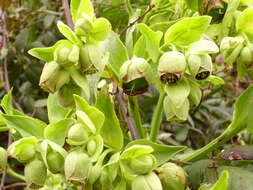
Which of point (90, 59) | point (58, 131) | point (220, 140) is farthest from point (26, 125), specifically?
point (220, 140)

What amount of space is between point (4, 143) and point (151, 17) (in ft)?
3.26

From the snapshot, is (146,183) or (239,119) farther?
(239,119)

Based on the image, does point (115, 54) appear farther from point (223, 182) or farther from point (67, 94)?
point (223, 182)

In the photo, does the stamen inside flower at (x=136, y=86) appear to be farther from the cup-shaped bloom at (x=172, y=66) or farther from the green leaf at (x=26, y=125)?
the green leaf at (x=26, y=125)

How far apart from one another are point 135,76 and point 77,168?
0.58ft

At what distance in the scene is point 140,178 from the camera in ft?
1.67

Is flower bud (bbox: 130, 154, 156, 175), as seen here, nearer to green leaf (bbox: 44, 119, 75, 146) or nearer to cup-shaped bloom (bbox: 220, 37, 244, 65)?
green leaf (bbox: 44, 119, 75, 146)

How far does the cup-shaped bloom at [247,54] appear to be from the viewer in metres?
0.60

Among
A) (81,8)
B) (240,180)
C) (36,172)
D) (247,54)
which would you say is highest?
(81,8)

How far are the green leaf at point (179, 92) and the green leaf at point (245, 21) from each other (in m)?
0.16

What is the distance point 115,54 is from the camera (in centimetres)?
64

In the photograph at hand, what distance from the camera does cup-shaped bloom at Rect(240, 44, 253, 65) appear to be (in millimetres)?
596

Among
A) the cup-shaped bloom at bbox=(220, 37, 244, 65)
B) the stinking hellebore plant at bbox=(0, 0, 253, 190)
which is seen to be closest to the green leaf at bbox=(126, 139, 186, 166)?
the stinking hellebore plant at bbox=(0, 0, 253, 190)

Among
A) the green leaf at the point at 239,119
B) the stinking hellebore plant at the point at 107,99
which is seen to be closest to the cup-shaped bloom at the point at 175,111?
the stinking hellebore plant at the point at 107,99
